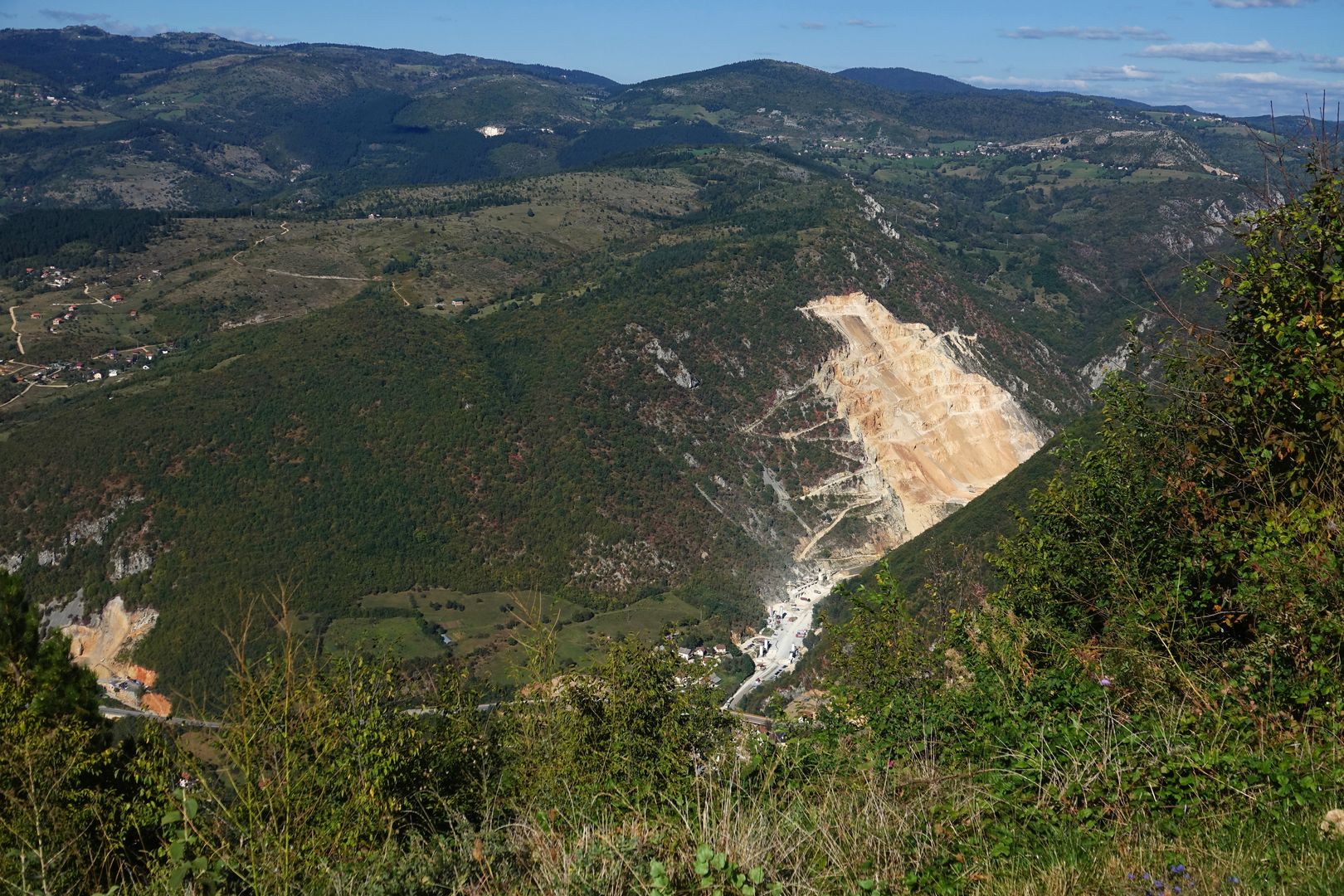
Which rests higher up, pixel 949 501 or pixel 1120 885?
pixel 1120 885

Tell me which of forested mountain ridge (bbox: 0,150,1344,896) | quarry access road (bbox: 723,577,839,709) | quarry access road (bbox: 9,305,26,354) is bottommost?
quarry access road (bbox: 723,577,839,709)

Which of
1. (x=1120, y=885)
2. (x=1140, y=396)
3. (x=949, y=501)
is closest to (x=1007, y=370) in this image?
(x=949, y=501)

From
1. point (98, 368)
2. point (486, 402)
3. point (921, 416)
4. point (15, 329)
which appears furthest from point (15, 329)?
point (921, 416)

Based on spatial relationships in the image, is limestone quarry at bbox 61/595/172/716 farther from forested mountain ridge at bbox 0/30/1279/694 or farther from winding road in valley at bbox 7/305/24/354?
winding road in valley at bbox 7/305/24/354

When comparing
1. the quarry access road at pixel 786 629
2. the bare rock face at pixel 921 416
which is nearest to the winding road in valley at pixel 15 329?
the quarry access road at pixel 786 629

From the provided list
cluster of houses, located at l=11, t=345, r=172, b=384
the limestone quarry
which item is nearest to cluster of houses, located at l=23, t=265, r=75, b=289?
cluster of houses, located at l=11, t=345, r=172, b=384

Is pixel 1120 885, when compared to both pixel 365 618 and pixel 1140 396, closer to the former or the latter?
pixel 1140 396

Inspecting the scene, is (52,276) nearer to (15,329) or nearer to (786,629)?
(15,329)

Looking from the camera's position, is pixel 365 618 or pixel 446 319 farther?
pixel 446 319
